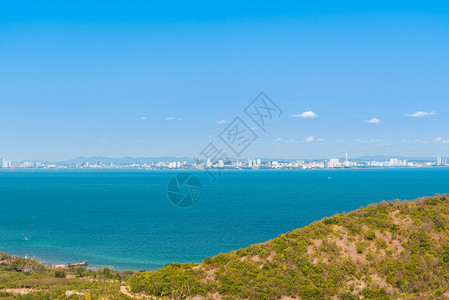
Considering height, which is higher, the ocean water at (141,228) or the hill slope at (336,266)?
the hill slope at (336,266)

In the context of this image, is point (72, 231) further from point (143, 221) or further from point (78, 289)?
point (78, 289)

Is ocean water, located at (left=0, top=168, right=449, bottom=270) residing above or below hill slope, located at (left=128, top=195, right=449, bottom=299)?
below

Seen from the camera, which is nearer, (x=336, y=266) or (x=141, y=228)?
(x=336, y=266)

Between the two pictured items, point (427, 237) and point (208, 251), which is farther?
point (208, 251)

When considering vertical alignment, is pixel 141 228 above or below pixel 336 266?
below

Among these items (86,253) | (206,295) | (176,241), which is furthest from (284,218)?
(206,295)

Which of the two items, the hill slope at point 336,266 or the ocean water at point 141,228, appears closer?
the hill slope at point 336,266

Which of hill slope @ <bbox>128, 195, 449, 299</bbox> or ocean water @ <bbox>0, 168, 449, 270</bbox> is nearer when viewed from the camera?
hill slope @ <bbox>128, 195, 449, 299</bbox>

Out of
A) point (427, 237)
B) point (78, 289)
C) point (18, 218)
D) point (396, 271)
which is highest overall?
point (427, 237)
